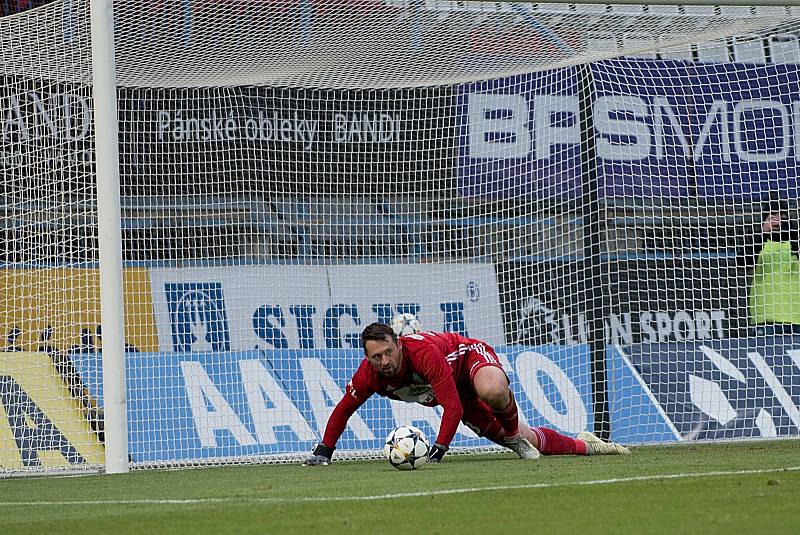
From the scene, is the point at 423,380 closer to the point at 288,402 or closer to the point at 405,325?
the point at 405,325

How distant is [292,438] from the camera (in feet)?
35.0

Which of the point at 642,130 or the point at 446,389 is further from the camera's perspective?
the point at 642,130

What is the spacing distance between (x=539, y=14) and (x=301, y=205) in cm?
313

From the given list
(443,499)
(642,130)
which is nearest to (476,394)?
(443,499)

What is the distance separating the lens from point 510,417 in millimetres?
8539

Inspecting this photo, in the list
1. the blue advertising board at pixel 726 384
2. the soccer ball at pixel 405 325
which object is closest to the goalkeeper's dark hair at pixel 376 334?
the soccer ball at pixel 405 325

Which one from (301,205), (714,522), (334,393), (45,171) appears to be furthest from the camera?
(301,205)

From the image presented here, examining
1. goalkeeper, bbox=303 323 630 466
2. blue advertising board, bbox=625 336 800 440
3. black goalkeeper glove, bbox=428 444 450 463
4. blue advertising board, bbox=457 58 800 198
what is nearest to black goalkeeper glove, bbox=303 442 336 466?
goalkeeper, bbox=303 323 630 466

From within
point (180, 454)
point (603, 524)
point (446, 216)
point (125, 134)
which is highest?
point (125, 134)

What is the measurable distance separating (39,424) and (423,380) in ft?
11.3

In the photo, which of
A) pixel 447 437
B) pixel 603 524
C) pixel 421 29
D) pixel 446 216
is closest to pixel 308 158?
pixel 446 216

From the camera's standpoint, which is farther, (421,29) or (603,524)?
(421,29)

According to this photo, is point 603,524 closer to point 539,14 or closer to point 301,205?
point 539,14

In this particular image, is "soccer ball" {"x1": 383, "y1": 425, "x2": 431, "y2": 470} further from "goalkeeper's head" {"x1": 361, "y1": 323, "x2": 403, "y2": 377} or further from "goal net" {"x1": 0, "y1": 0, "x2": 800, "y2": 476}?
"goal net" {"x1": 0, "y1": 0, "x2": 800, "y2": 476}
